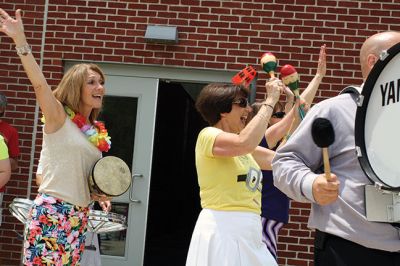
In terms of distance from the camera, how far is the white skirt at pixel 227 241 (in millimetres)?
3439

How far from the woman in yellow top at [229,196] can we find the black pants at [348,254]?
100cm

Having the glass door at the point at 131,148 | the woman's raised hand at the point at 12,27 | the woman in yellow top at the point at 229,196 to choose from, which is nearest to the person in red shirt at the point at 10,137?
the glass door at the point at 131,148

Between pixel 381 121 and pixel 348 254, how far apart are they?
0.52 m

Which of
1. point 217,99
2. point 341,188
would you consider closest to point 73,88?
point 217,99

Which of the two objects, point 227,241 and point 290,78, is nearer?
point 227,241

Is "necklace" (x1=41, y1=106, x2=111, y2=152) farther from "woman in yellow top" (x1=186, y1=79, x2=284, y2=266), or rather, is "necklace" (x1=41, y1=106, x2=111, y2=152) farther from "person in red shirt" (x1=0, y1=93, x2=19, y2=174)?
"person in red shirt" (x1=0, y1=93, x2=19, y2=174)

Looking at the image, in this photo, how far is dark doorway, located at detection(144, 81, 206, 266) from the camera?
1129 centimetres

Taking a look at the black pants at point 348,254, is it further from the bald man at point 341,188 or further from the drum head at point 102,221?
the drum head at point 102,221

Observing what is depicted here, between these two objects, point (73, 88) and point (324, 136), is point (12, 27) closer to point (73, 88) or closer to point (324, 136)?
point (73, 88)

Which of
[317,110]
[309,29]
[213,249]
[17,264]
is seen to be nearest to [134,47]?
[309,29]

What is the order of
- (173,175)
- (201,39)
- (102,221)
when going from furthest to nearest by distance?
(173,175) < (201,39) < (102,221)

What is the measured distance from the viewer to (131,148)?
682cm

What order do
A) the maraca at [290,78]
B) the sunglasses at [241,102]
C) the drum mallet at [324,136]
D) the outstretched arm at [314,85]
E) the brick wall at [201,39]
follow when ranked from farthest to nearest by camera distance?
the brick wall at [201,39] < the outstretched arm at [314,85] < the maraca at [290,78] < the sunglasses at [241,102] < the drum mallet at [324,136]

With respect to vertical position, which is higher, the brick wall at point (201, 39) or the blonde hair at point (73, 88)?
the brick wall at point (201, 39)
